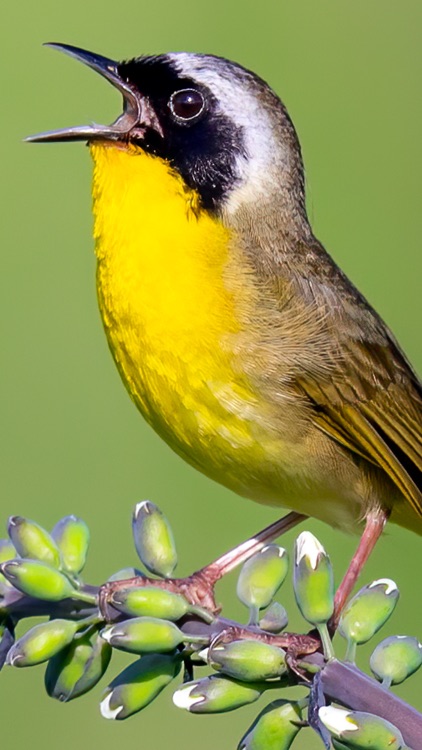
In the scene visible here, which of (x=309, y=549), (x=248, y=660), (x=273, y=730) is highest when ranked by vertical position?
(x=309, y=549)

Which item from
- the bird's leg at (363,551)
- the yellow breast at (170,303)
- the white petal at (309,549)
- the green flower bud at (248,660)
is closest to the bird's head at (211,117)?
the yellow breast at (170,303)

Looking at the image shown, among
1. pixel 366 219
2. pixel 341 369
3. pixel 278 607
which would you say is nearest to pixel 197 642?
pixel 278 607

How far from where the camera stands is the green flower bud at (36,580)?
6.51 ft

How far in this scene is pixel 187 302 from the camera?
3.20 meters

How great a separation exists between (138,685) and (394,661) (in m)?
0.40

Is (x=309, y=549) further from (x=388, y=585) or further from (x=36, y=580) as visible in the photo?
(x=36, y=580)

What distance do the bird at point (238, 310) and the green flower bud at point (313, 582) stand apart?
40.0 inches

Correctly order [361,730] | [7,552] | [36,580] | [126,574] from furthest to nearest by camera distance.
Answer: [126,574], [7,552], [36,580], [361,730]

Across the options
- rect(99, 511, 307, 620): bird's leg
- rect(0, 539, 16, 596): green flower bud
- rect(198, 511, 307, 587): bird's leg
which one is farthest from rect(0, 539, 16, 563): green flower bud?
rect(198, 511, 307, 587): bird's leg

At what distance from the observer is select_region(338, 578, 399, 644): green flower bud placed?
212 centimetres

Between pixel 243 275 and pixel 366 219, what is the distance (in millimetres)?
3480

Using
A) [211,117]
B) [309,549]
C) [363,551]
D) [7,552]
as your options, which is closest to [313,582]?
[309,549]

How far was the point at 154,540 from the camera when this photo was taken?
2295 mm

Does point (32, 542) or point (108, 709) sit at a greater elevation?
point (32, 542)
